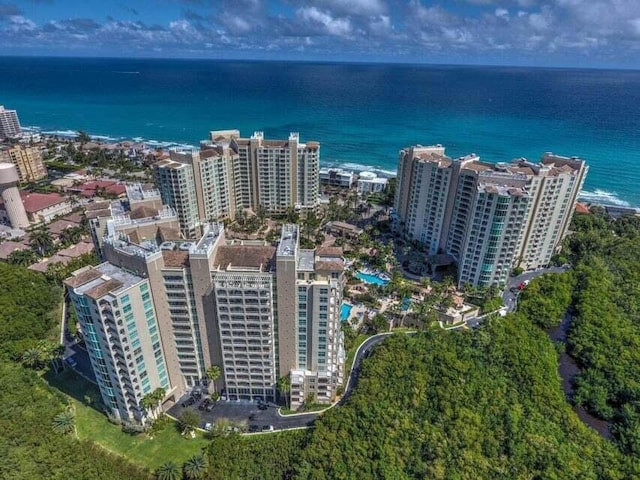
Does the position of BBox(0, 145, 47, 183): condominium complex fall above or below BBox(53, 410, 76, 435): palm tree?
above

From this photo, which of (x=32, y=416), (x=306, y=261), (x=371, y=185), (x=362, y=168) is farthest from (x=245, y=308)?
(x=362, y=168)

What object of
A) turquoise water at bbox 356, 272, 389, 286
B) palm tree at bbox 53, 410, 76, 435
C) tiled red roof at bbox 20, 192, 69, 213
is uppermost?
tiled red roof at bbox 20, 192, 69, 213

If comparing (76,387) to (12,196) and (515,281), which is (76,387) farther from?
(515,281)

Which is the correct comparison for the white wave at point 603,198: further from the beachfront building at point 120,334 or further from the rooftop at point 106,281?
the rooftop at point 106,281

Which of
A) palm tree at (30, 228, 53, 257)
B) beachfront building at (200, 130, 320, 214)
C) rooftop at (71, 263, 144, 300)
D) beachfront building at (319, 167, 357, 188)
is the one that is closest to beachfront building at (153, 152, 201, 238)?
beachfront building at (200, 130, 320, 214)

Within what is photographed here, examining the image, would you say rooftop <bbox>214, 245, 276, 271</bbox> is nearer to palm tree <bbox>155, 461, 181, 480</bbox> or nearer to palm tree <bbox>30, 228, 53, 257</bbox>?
palm tree <bbox>155, 461, 181, 480</bbox>

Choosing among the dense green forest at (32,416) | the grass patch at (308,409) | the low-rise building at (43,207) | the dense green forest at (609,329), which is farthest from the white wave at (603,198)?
the low-rise building at (43,207)

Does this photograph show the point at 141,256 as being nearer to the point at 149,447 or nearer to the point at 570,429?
the point at 149,447
